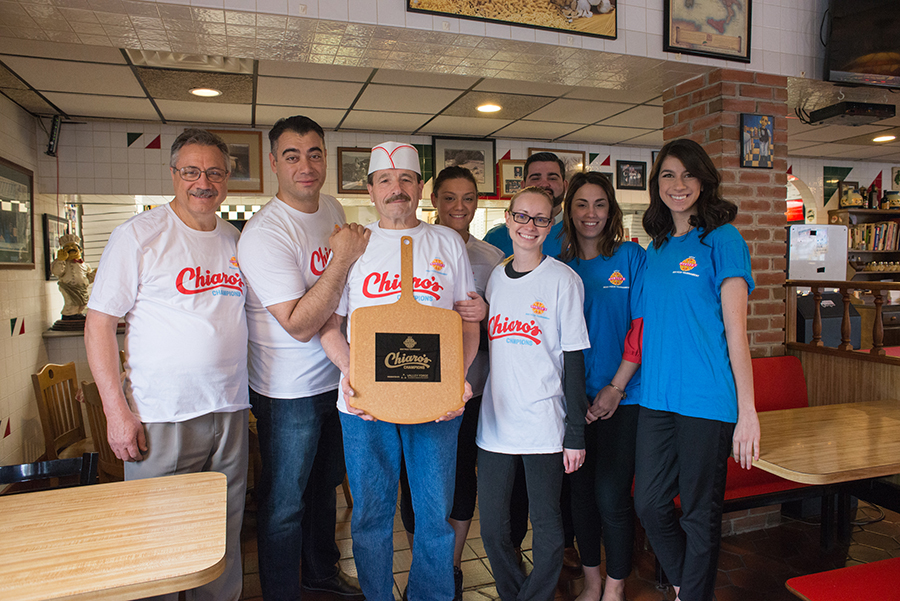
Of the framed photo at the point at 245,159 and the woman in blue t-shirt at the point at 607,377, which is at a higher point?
the framed photo at the point at 245,159

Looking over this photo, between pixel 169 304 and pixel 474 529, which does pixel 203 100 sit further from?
pixel 474 529

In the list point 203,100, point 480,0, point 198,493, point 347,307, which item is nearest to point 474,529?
point 347,307

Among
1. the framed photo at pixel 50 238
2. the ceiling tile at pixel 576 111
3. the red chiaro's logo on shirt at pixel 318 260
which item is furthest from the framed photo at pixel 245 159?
the red chiaro's logo on shirt at pixel 318 260

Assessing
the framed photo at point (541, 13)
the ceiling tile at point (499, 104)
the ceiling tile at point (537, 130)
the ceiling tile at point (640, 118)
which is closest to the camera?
the framed photo at point (541, 13)

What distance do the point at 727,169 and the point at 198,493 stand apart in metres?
3.01

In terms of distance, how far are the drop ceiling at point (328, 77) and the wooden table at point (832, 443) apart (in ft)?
6.33

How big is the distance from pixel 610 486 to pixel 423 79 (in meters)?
3.00

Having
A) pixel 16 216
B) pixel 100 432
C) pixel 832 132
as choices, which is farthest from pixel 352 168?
pixel 832 132

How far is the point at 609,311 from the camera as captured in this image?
2115 mm

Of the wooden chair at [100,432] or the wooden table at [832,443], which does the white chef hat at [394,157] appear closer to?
the wooden table at [832,443]

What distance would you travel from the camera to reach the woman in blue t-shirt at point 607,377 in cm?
208

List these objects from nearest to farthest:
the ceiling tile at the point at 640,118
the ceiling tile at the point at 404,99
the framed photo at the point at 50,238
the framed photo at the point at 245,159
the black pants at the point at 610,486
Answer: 1. the black pants at the point at 610,486
2. the ceiling tile at the point at 404,99
3. the framed photo at the point at 50,238
4. the ceiling tile at the point at 640,118
5. the framed photo at the point at 245,159

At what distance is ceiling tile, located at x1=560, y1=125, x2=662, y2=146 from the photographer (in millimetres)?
5538

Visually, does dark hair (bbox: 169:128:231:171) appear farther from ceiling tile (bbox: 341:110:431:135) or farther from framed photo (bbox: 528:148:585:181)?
framed photo (bbox: 528:148:585:181)
